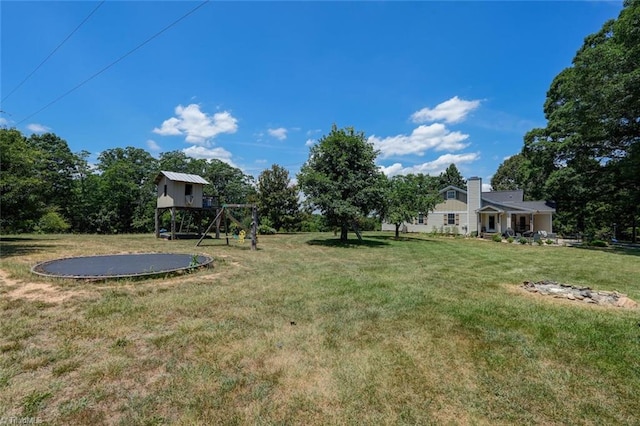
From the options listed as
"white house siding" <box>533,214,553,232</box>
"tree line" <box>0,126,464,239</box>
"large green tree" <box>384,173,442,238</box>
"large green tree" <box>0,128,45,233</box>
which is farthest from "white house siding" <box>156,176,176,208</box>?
"white house siding" <box>533,214,553,232</box>

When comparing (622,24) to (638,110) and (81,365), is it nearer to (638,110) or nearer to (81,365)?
(638,110)

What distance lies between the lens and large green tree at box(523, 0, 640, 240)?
14586 mm

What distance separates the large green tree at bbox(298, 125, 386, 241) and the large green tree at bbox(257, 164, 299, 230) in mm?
10562

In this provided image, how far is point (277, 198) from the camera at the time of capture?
27781mm

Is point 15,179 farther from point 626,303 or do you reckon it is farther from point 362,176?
point 626,303

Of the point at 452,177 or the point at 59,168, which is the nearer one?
the point at 59,168

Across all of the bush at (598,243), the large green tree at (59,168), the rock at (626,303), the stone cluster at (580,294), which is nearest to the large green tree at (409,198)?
the bush at (598,243)

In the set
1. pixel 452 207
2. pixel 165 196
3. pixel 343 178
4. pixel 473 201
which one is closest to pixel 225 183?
pixel 165 196

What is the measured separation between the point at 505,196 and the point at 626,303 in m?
26.9

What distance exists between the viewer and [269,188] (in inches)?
1105

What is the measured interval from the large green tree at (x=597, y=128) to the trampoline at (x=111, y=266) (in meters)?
20.2

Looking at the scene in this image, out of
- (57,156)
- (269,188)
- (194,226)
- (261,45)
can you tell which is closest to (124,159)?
(57,156)

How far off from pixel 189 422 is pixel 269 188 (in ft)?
86.0

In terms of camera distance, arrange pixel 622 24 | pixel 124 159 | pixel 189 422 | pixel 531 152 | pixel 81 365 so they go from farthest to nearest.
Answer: pixel 124 159 < pixel 531 152 < pixel 622 24 < pixel 81 365 < pixel 189 422
